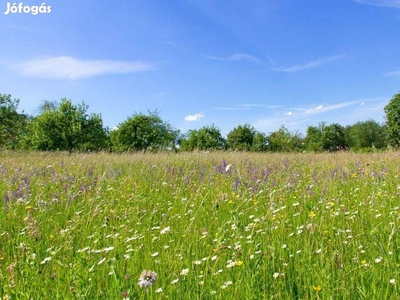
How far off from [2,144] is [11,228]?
88.9 feet

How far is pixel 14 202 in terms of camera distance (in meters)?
3.50

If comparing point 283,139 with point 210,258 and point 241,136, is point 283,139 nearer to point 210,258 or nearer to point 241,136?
point 241,136

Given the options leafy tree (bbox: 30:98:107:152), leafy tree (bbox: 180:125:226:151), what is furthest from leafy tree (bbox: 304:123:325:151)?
leafy tree (bbox: 30:98:107:152)

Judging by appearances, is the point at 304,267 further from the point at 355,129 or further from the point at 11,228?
the point at 355,129

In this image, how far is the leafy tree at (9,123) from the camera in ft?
80.2

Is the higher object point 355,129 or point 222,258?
point 355,129

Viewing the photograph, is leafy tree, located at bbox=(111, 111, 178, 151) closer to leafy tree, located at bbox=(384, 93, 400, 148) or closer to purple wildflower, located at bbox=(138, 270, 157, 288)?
leafy tree, located at bbox=(384, 93, 400, 148)

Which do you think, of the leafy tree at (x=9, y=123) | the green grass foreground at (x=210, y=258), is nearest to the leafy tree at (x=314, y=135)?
the leafy tree at (x=9, y=123)

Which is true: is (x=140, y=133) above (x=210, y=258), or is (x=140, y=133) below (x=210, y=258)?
above

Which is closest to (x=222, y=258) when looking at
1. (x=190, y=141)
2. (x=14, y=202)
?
(x=14, y=202)

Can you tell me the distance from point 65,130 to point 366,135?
53.8 meters

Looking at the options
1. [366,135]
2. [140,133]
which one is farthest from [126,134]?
[366,135]

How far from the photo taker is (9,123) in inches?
992

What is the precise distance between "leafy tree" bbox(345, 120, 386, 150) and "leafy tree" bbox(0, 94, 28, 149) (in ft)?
174
